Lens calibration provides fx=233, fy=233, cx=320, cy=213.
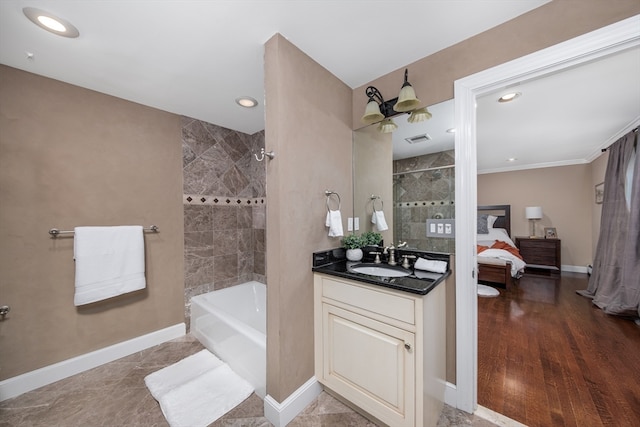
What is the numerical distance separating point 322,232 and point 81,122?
2180mm

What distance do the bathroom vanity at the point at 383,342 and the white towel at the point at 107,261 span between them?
1.72 meters

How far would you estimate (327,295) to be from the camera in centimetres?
157

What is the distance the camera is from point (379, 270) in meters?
1.71

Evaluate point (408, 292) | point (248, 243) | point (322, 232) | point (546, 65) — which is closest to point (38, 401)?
point (248, 243)

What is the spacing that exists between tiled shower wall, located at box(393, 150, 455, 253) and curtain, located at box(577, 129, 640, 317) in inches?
112

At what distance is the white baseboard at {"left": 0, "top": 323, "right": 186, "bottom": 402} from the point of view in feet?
5.37

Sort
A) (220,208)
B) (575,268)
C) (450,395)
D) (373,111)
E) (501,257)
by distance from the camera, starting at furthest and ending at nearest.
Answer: (575,268)
(501,257)
(220,208)
(373,111)
(450,395)

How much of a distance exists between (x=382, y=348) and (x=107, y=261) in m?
2.28

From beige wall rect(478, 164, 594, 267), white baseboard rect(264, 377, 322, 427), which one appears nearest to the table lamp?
beige wall rect(478, 164, 594, 267)

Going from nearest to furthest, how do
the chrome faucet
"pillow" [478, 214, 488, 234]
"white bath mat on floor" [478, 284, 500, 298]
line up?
the chrome faucet, "white bath mat on floor" [478, 284, 500, 298], "pillow" [478, 214, 488, 234]

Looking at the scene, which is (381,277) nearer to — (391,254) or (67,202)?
(391,254)

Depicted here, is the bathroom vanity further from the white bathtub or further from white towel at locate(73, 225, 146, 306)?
white towel at locate(73, 225, 146, 306)

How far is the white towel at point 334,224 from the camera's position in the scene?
66.1 inches

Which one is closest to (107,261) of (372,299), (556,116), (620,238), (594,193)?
(372,299)
